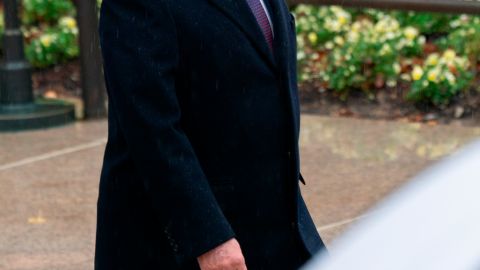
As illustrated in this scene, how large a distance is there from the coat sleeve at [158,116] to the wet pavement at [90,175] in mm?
2700

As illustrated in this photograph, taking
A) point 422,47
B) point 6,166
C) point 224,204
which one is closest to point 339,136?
point 422,47

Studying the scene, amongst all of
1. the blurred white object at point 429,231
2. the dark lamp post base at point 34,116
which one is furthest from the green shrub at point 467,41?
the blurred white object at point 429,231

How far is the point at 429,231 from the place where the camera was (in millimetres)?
1287

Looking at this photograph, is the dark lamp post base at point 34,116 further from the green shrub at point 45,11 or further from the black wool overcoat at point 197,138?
the black wool overcoat at point 197,138

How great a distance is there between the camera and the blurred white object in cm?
125

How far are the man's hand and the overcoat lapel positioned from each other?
17.2 inches

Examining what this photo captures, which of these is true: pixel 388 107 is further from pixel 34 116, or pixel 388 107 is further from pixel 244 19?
pixel 244 19

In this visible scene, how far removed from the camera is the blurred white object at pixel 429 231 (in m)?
1.25

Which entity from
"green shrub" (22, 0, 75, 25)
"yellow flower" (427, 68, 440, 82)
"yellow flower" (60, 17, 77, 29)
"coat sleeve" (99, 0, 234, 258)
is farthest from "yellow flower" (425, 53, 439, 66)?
"coat sleeve" (99, 0, 234, 258)

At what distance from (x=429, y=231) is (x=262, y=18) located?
4.99ft

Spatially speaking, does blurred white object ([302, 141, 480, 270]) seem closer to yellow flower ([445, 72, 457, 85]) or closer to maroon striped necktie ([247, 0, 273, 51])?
maroon striped necktie ([247, 0, 273, 51])

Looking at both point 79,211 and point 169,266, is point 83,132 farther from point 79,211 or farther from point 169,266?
point 169,266

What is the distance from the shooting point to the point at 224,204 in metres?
2.79

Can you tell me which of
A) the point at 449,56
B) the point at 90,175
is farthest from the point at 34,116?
the point at 449,56
